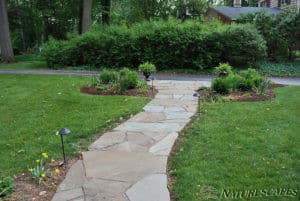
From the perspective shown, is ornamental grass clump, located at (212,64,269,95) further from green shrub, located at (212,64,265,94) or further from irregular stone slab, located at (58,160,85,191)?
irregular stone slab, located at (58,160,85,191)

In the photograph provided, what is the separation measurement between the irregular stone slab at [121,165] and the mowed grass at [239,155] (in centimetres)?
21

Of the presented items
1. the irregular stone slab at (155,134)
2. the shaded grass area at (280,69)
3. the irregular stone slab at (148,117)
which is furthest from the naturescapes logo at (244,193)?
the shaded grass area at (280,69)

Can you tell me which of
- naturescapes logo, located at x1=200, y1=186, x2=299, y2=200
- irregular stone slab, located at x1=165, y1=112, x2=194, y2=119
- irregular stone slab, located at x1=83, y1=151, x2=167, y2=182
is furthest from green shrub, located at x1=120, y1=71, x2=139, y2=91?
naturescapes logo, located at x1=200, y1=186, x2=299, y2=200

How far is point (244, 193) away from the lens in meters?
3.11

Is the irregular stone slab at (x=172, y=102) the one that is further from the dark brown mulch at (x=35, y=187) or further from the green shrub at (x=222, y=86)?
the dark brown mulch at (x=35, y=187)

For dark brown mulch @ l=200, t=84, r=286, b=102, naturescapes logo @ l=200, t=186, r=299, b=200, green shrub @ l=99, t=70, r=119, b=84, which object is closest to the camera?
naturescapes logo @ l=200, t=186, r=299, b=200

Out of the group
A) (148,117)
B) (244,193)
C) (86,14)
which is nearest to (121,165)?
(244,193)

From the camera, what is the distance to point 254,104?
21.6 ft

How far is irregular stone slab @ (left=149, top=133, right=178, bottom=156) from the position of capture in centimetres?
414

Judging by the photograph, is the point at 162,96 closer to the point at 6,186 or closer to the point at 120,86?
the point at 120,86

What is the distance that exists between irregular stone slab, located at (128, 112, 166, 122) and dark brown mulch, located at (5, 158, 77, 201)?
2.04 metres

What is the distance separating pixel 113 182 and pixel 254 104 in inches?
154

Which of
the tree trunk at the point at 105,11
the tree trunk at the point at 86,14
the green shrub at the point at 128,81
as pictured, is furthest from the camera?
the tree trunk at the point at 105,11

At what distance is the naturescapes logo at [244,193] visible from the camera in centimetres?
305
